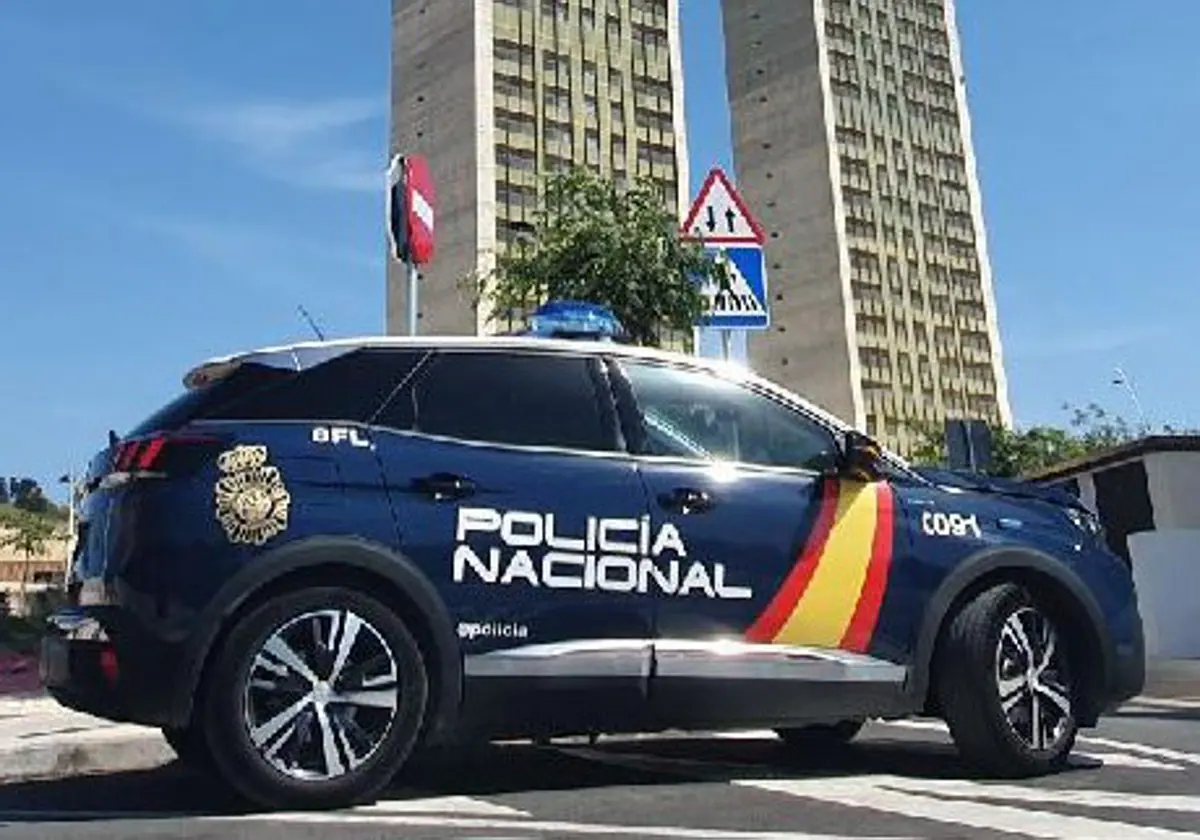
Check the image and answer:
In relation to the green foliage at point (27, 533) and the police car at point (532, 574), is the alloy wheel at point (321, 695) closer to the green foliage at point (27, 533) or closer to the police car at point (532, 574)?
the police car at point (532, 574)

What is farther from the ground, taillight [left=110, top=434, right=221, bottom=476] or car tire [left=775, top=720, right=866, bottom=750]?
taillight [left=110, top=434, right=221, bottom=476]

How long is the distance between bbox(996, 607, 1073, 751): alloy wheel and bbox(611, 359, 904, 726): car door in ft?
1.74

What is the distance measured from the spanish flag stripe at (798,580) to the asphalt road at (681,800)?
0.60m

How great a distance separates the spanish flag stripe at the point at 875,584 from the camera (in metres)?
5.15

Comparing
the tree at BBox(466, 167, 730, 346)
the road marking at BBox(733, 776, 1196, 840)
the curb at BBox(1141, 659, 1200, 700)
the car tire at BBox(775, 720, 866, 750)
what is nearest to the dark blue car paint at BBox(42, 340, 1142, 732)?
the road marking at BBox(733, 776, 1196, 840)

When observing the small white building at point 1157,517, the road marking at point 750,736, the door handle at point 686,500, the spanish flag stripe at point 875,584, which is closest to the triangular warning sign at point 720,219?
the road marking at point 750,736

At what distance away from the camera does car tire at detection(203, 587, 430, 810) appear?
4227 mm

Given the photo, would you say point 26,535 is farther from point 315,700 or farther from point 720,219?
point 315,700

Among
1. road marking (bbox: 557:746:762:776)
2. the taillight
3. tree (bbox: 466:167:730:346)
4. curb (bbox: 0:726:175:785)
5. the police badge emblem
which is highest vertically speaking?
tree (bbox: 466:167:730:346)

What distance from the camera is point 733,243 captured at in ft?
34.9

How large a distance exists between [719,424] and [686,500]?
0.46 meters

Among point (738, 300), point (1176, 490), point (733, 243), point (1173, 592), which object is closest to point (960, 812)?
point (738, 300)

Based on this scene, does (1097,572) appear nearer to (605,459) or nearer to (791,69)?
(605,459)

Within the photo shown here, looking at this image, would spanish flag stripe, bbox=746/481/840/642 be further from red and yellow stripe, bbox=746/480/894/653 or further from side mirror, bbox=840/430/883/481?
side mirror, bbox=840/430/883/481
